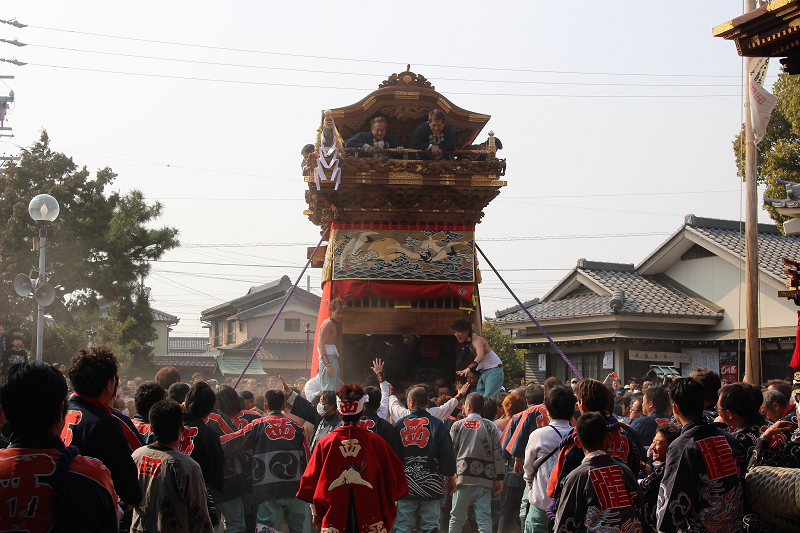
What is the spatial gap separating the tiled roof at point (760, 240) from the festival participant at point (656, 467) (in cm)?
1335

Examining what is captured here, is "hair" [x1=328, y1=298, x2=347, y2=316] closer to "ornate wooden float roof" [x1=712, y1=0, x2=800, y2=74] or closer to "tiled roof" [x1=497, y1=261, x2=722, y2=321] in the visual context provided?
"ornate wooden float roof" [x1=712, y1=0, x2=800, y2=74]

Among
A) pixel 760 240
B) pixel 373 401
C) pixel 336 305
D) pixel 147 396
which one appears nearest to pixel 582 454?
pixel 373 401

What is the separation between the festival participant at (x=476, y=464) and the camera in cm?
738

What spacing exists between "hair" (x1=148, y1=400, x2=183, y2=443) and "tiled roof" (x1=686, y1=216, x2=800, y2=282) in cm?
1533

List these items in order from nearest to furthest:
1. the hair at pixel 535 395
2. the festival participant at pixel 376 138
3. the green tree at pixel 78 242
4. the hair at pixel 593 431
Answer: the hair at pixel 593 431
the hair at pixel 535 395
the festival participant at pixel 376 138
the green tree at pixel 78 242

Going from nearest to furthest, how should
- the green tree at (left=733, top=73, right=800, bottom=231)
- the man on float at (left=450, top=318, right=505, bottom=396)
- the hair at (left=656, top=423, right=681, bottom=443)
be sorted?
1. the hair at (left=656, top=423, right=681, bottom=443)
2. the man on float at (left=450, top=318, right=505, bottom=396)
3. the green tree at (left=733, top=73, right=800, bottom=231)

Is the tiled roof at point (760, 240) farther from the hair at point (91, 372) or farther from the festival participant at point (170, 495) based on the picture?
the hair at point (91, 372)

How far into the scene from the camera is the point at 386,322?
12.7 metres

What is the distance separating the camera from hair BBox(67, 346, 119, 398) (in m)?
4.09

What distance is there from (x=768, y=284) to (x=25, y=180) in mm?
20191

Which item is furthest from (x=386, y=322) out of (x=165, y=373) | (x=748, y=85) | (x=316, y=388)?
(x=748, y=85)

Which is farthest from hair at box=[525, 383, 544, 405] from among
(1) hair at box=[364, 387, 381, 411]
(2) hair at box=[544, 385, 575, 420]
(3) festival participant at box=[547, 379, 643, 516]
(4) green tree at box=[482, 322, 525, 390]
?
(4) green tree at box=[482, 322, 525, 390]

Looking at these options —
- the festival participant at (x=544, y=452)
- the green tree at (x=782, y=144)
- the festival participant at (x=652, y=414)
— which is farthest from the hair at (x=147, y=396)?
the green tree at (x=782, y=144)

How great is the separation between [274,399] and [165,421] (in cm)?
228
